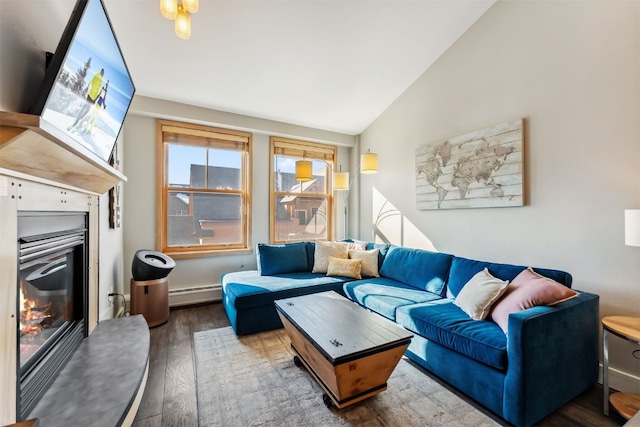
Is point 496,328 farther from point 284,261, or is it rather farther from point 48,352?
point 48,352

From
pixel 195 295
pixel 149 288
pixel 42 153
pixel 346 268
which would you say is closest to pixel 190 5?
pixel 42 153

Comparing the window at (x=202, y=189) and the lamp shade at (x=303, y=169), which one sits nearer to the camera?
the window at (x=202, y=189)

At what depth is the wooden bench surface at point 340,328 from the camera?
1535mm

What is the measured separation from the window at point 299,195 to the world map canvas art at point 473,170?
1691 millimetres

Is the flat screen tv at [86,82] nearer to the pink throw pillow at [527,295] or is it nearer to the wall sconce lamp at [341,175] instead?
the wall sconce lamp at [341,175]

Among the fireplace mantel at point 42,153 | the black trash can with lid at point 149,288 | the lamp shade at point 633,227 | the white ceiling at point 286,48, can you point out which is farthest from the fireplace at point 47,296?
the lamp shade at point 633,227

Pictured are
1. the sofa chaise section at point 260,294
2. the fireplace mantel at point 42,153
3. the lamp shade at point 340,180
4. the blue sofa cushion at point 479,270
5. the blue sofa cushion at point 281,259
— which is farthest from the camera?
the lamp shade at point 340,180

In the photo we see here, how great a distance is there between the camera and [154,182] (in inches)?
132

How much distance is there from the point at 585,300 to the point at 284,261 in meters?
2.81

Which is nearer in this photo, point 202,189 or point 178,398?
point 178,398

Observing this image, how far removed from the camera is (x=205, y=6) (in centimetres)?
216

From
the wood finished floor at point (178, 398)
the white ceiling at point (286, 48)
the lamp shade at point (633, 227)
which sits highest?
the white ceiling at point (286, 48)

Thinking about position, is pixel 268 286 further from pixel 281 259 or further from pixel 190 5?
pixel 190 5

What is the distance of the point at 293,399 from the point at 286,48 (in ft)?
10.1
